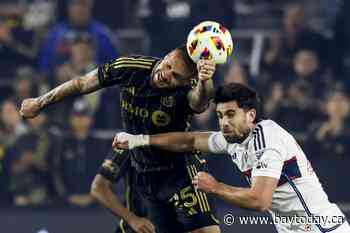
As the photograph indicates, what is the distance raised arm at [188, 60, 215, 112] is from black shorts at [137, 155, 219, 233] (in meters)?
0.65

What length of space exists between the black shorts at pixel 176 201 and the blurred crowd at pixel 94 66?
3271 mm

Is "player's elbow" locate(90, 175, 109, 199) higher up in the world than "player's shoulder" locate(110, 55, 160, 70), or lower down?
lower down

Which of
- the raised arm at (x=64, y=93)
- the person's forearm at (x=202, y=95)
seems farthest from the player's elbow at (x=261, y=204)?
the raised arm at (x=64, y=93)

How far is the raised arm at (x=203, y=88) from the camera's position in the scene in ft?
25.2

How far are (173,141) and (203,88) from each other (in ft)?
1.95

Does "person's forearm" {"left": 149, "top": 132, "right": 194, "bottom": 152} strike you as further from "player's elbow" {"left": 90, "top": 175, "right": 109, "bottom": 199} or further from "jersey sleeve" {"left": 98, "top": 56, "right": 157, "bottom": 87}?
"player's elbow" {"left": 90, "top": 175, "right": 109, "bottom": 199}

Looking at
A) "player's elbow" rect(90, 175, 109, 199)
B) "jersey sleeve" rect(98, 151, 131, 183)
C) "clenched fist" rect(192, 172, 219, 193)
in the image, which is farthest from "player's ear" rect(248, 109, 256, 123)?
"player's elbow" rect(90, 175, 109, 199)

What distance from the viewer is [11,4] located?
14.0 meters

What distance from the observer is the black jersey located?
27.4 feet

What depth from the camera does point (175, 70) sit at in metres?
8.12

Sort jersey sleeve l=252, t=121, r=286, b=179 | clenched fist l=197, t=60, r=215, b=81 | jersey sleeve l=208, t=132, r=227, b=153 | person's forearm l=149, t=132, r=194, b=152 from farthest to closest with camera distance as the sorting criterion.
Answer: person's forearm l=149, t=132, r=194, b=152
jersey sleeve l=208, t=132, r=227, b=153
clenched fist l=197, t=60, r=215, b=81
jersey sleeve l=252, t=121, r=286, b=179

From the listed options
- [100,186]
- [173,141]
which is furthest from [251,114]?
[100,186]

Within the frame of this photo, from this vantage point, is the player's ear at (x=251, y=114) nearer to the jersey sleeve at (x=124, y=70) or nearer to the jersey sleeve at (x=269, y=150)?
the jersey sleeve at (x=269, y=150)

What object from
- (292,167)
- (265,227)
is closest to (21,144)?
(265,227)
